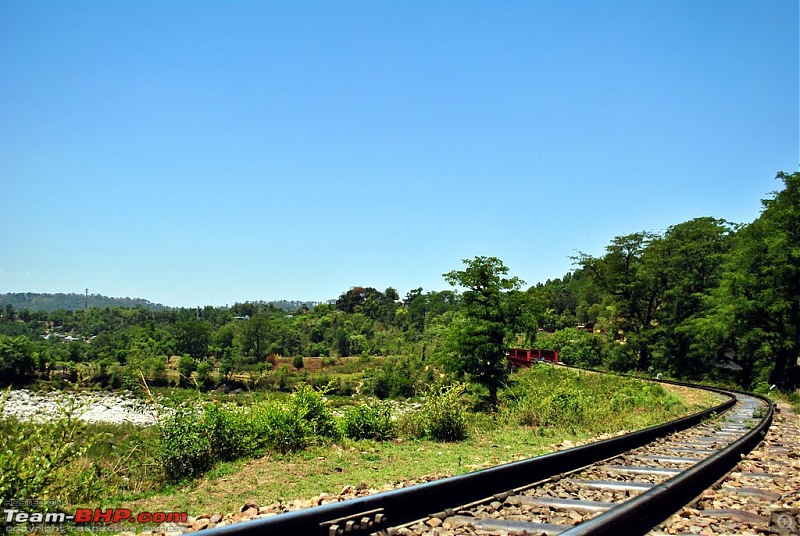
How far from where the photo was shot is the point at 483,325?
2347 centimetres

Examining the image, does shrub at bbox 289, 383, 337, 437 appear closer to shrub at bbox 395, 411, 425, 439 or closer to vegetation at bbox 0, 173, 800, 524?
vegetation at bbox 0, 173, 800, 524

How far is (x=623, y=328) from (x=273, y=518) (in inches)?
1710

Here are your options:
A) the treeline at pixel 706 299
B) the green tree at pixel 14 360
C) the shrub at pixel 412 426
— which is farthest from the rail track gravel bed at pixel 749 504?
the green tree at pixel 14 360

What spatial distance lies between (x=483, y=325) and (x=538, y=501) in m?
19.3

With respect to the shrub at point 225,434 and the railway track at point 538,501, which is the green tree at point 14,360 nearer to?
the shrub at point 225,434

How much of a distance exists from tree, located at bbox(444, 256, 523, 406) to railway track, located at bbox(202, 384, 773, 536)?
17.0 meters

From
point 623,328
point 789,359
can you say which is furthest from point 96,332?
point 789,359

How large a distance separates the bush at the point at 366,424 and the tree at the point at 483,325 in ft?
47.3

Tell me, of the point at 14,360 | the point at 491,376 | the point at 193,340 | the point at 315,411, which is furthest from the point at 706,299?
the point at 193,340

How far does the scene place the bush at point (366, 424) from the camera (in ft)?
30.1

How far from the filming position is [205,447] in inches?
275

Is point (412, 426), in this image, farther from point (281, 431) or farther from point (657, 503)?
point (657, 503)

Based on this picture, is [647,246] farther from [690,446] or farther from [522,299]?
[690,446]

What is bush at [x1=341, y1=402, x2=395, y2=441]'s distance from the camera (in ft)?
30.1
